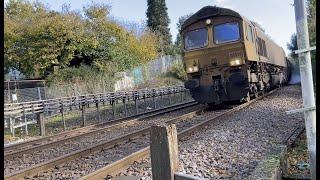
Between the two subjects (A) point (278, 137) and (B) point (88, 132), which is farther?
(B) point (88, 132)

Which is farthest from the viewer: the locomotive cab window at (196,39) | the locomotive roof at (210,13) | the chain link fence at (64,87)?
the locomotive cab window at (196,39)

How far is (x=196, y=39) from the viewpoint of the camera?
1310cm

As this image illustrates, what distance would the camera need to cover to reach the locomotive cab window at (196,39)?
1286cm

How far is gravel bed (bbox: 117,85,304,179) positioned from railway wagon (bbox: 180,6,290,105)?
5.50ft

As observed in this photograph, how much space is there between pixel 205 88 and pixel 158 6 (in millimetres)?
10557

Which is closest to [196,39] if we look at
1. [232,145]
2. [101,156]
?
[232,145]

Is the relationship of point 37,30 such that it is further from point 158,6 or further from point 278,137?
point 278,137

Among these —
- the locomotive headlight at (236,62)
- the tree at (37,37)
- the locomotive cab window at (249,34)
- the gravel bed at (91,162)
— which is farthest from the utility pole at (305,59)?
the locomotive cab window at (249,34)

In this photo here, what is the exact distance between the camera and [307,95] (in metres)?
2.67

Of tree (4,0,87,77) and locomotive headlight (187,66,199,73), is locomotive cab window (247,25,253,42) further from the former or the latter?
tree (4,0,87,77)

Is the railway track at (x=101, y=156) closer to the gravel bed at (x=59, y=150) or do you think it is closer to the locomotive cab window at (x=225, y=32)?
the gravel bed at (x=59, y=150)

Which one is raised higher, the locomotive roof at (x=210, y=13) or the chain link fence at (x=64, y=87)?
the locomotive roof at (x=210, y=13)

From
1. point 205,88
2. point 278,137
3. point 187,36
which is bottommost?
point 278,137

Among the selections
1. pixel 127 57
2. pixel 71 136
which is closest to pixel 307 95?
pixel 127 57
